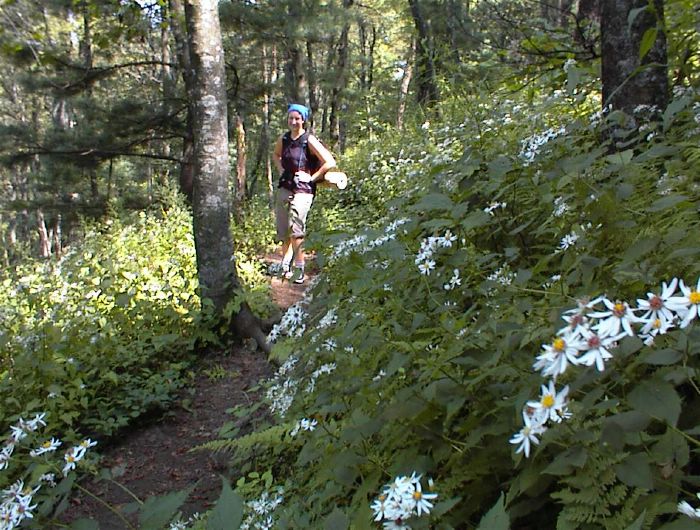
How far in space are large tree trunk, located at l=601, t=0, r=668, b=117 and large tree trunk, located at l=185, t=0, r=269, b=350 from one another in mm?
3880

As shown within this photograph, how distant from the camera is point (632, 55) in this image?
9.91 feet

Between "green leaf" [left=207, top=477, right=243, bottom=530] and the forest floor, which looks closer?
"green leaf" [left=207, top=477, right=243, bottom=530]

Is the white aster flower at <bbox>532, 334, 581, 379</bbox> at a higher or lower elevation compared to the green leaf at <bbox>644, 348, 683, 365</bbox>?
higher

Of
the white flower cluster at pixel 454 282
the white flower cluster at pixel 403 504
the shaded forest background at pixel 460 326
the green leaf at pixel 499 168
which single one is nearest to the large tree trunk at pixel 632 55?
the shaded forest background at pixel 460 326

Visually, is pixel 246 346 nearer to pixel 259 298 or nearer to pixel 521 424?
pixel 259 298

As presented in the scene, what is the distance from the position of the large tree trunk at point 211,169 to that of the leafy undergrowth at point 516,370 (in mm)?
2856

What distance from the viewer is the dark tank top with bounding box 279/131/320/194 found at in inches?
249

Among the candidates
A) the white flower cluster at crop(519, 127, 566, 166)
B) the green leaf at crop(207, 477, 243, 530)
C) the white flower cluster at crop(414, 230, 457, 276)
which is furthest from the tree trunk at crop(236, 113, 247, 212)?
the green leaf at crop(207, 477, 243, 530)

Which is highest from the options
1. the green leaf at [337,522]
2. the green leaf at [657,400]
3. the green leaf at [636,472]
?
the green leaf at [657,400]

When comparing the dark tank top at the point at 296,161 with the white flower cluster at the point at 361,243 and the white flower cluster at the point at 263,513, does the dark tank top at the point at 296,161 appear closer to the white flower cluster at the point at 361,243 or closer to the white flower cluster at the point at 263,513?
the white flower cluster at the point at 361,243

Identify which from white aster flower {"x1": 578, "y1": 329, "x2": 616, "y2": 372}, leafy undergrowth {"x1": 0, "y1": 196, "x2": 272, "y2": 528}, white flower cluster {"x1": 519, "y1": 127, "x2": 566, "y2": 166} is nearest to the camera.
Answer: white aster flower {"x1": 578, "y1": 329, "x2": 616, "y2": 372}

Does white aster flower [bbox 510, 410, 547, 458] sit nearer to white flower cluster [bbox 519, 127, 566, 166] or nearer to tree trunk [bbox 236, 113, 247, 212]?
white flower cluster [bbox 519, 127, 566, 166]

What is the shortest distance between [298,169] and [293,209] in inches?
19.9

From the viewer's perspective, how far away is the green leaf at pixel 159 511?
47.5 inches
